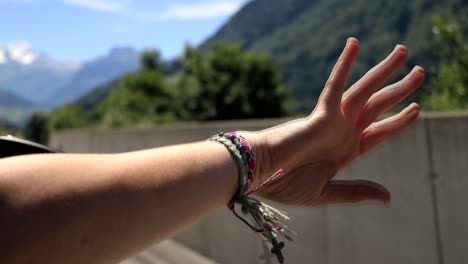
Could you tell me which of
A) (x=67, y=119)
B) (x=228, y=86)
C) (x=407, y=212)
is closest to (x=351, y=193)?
(x=407, y=212)

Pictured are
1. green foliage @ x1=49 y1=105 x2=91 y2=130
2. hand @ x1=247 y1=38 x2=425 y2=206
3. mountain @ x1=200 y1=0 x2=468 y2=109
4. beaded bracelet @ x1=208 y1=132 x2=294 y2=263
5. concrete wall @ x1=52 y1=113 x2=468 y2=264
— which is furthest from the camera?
mountain @ x1=200 y1=0 x2=468 y2=109

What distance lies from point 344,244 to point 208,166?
9.65 ft

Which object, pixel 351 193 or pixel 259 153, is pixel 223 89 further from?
pixel 259 153

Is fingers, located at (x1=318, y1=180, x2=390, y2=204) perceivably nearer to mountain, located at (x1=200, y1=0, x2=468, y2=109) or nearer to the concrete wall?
the concrete wall

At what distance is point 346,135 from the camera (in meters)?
1.36

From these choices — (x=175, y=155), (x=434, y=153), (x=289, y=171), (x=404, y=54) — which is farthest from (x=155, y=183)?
(x=434, y=153)

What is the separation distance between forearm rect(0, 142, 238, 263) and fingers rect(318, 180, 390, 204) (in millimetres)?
389

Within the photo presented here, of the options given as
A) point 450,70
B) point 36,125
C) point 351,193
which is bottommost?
point 351,193

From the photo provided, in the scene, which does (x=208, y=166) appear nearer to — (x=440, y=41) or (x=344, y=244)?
(x=344, y=244)

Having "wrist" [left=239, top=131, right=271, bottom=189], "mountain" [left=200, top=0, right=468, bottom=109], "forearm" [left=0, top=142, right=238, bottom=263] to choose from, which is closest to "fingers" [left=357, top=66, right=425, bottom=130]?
"wrist" [left=239, top=131, right=271, bottom=189]

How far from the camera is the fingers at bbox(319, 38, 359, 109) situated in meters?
1.31

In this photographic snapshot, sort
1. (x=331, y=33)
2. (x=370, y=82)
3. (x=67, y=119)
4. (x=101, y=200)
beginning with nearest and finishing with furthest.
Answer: (x=101, y=200) < (x=370, y=82) < (x=67, y=119) < (x=331, y=33)

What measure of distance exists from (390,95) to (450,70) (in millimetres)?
5205

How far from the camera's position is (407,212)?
3287 mm
